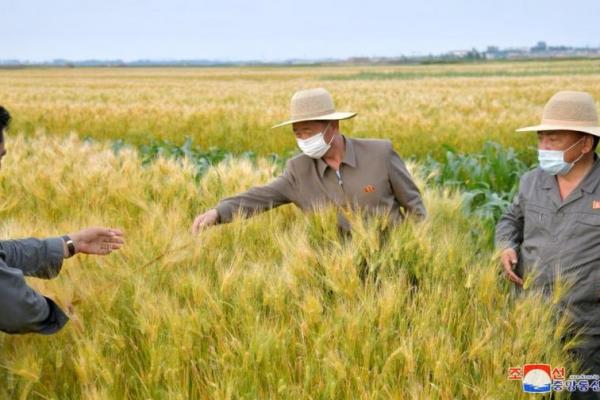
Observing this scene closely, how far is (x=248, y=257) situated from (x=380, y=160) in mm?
1079

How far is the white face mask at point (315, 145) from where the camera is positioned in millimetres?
3363

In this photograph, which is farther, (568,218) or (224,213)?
(224,213)

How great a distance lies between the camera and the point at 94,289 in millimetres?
2217

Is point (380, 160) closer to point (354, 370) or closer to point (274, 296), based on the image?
point (274, 296)

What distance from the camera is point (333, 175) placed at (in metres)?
3.54

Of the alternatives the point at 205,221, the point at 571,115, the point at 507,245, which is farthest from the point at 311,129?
the point at 571,115

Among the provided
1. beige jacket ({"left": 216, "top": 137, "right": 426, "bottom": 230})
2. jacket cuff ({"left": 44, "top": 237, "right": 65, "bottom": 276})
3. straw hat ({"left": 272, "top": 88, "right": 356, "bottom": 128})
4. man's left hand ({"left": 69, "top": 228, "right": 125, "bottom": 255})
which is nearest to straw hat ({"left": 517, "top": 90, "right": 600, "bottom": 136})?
beige jacket ({"left": 216, "top": 137, "right": 426, "bottom": 230})

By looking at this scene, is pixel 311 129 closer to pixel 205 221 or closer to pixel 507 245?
pixel 205 221

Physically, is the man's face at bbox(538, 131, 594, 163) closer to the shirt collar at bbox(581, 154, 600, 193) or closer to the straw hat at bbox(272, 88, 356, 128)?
the shirt collar at bbox(581, 154, 600, 193)

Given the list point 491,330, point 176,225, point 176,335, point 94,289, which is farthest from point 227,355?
point 176,225

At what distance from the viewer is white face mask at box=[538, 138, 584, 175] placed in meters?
2.86

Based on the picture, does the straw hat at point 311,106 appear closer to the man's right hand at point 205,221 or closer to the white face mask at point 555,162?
the man's right hand at point 205,221

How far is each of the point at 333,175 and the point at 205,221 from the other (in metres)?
0.86

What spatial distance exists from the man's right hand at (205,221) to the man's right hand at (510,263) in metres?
1.30
